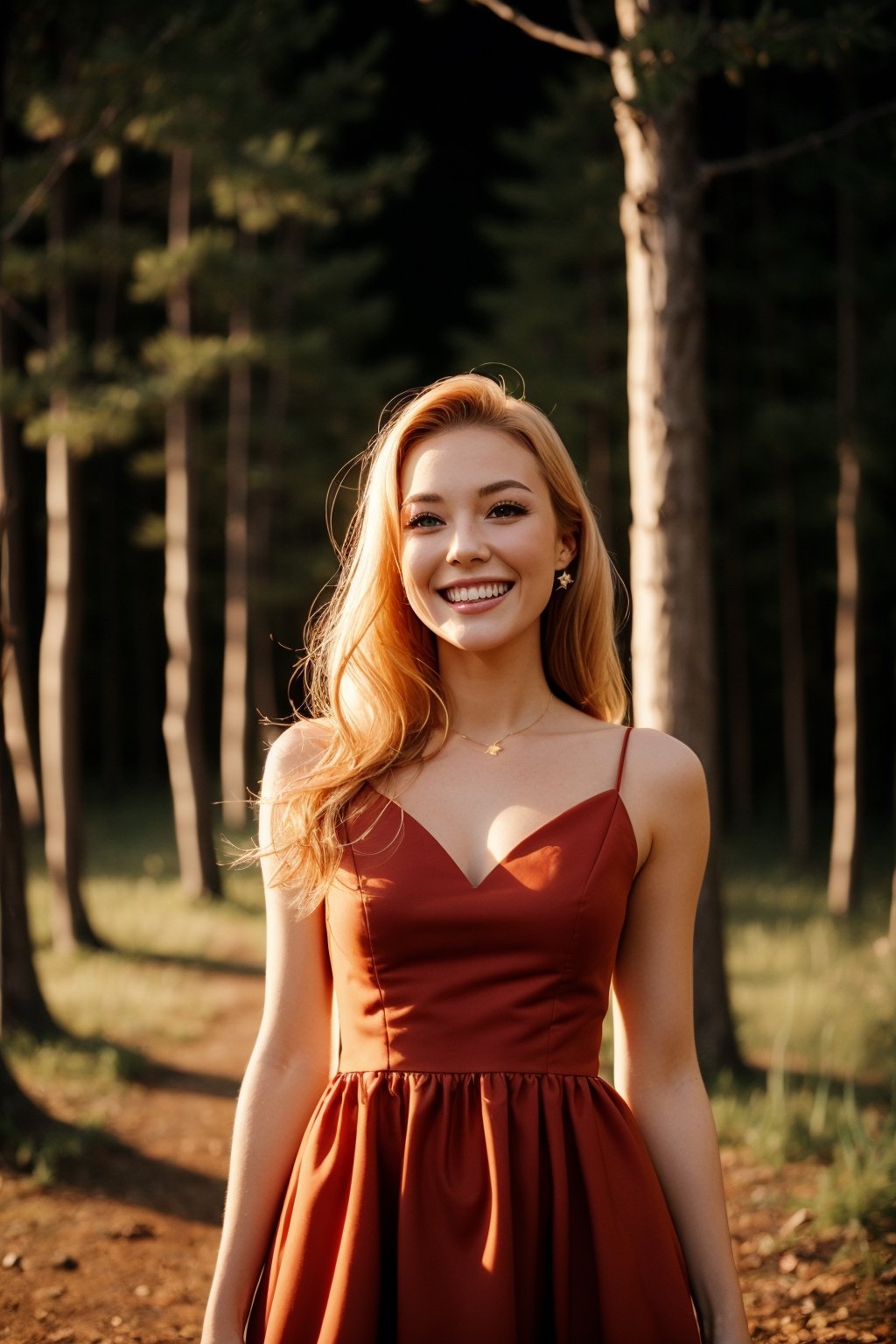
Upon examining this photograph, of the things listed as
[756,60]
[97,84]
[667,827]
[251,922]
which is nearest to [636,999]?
[667,827]

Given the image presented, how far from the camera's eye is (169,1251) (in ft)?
14.3

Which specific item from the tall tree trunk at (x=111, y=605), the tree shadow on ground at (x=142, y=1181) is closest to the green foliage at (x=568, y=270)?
the tall tree trunk at (x=111, y=605)

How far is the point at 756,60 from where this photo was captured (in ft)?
Result: 16.4

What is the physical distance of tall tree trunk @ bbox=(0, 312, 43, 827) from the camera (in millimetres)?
5980

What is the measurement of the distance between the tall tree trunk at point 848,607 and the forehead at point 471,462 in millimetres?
9866

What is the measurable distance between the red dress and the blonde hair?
154 millimetres

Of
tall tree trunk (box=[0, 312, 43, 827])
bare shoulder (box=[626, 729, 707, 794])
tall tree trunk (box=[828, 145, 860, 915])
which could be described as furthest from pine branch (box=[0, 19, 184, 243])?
tall tree trunk (box=[828, 145, 860, 915])

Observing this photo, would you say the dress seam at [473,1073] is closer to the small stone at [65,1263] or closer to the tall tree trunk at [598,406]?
the small stone at [65,1263]

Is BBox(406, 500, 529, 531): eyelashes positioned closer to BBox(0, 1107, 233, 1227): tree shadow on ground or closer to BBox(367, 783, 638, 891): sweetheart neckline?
BBox(367, 783, 638, 891): sweetheart neckline

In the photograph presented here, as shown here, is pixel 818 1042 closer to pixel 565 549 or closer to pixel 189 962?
pixel 189 962

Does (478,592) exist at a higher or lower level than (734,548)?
lower

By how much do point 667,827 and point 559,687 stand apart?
429 mm

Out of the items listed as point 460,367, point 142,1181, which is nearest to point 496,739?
point 142,1181

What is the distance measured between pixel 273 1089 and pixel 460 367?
16468 mm
